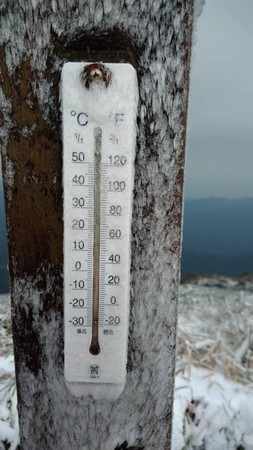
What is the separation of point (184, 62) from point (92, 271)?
1.75 ft

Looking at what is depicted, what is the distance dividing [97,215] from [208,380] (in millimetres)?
1438

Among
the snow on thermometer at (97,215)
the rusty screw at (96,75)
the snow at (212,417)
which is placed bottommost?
the snow at (212,417)

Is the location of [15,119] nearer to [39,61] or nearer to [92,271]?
[39,61]

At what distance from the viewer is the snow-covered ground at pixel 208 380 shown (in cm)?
179

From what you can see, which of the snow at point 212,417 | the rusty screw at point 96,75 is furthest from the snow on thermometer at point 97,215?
the snow at point 212,417

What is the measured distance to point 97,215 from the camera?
0.94 meters

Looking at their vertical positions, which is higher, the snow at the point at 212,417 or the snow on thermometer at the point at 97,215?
the snow on thermometer at the point at 97,215

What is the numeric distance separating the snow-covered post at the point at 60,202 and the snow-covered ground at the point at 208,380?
75 centimetres

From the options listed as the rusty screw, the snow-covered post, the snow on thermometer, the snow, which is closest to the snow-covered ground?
the snow

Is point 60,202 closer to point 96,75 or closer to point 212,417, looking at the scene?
point 96,75

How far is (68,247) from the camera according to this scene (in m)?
0.97

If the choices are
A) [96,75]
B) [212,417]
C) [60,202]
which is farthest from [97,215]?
[212,417]

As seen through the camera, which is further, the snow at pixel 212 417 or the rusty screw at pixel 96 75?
the snow at pixel 212 417

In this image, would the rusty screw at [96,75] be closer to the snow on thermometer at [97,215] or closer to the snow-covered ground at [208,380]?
the snow on thermometer at [97,215]
